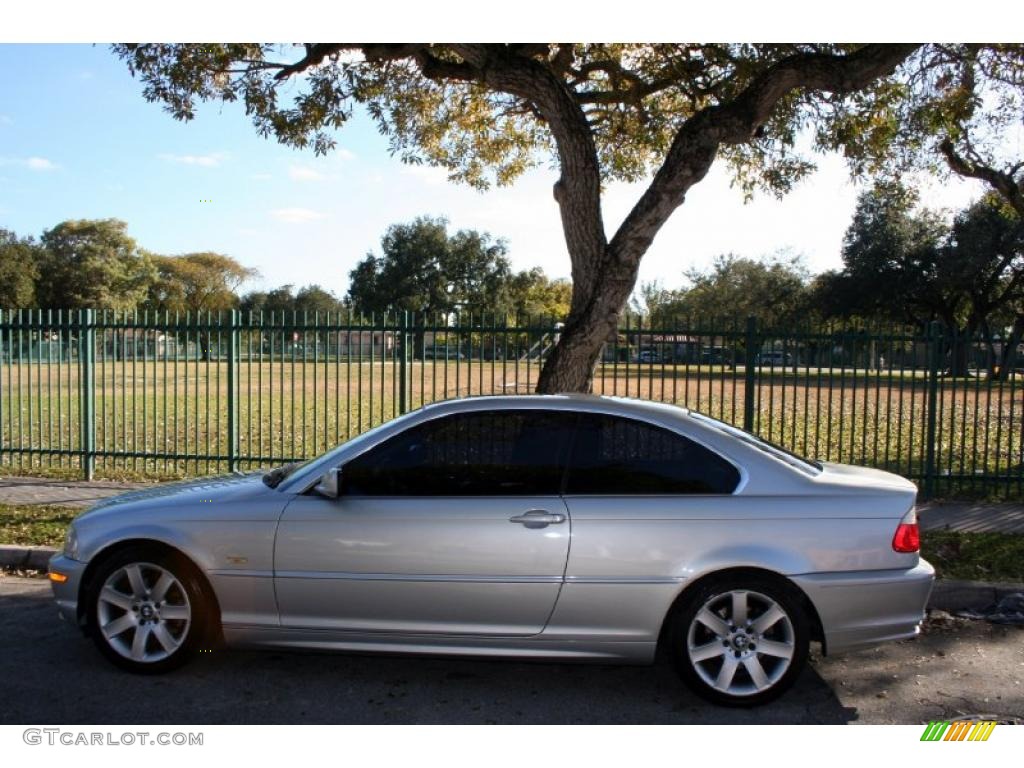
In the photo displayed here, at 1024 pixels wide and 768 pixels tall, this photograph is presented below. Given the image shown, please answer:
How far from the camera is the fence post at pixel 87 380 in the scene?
34.1 feet

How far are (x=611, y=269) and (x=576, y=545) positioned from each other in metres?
4.59

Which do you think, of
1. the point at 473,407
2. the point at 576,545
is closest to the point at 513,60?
the point at 473,407

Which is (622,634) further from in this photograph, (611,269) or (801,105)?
(801,105)

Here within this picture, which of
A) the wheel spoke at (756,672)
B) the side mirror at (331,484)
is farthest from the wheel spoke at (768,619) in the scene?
the side mirror at (331,484)

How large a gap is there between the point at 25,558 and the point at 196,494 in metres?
3.17

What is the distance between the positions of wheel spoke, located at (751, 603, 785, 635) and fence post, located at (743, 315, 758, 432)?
497cm

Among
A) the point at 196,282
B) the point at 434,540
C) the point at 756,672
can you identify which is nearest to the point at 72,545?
the point at 434,540

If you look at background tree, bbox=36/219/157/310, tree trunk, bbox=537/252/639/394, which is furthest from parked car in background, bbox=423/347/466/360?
background tree, bbox=36/219/157/310

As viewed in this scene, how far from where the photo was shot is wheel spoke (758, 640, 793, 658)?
4.16 meters

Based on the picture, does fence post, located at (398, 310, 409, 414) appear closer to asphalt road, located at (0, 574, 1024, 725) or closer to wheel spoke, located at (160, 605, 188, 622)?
asphalt road, located at (0, 574, 1024, 725)

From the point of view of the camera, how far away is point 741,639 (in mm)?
4180

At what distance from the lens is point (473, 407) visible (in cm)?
465

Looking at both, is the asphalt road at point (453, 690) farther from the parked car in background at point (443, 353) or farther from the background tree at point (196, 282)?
the background tree at point (196, 282)

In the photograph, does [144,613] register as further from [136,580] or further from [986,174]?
[986,174]
